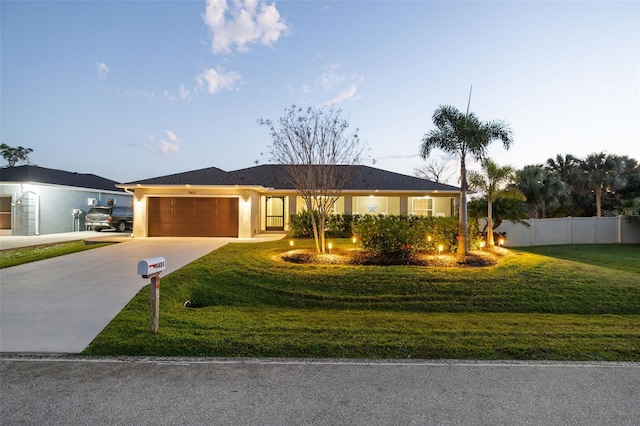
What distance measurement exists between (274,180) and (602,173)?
24.0 metres

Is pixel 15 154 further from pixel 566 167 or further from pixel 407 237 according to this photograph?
pixel 566 167

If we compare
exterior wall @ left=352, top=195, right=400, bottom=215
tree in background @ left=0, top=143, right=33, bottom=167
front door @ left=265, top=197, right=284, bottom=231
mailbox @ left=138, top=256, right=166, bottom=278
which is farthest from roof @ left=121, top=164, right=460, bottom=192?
tree in background @ left=0, top=143, right=33, bottom=167

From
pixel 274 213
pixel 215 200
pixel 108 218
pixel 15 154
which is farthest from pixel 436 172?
pixel 15 154

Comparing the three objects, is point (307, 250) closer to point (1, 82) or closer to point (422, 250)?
point (422, 250)

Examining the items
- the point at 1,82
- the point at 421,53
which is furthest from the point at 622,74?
the point at 1,82

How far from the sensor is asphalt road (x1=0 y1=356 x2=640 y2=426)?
8.36 ft

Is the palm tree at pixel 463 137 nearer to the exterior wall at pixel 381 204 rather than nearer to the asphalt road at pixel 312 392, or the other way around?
the asphalt road at pixel 312 392

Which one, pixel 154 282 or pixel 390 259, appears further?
pixel 390 259

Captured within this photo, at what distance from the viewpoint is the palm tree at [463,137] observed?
9500 mm

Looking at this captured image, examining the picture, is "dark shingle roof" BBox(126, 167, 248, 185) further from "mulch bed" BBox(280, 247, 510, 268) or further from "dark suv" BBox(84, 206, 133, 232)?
"mulch bed" BBox(280, 247, 510, 268)

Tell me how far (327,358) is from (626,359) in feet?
11.6

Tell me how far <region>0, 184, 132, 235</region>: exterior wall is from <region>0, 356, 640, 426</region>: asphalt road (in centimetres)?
1797

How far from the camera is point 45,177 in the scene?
19.1 meters

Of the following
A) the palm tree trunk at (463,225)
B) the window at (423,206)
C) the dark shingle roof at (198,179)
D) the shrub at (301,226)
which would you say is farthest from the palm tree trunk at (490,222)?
the dark shingle roof at (198,179)
